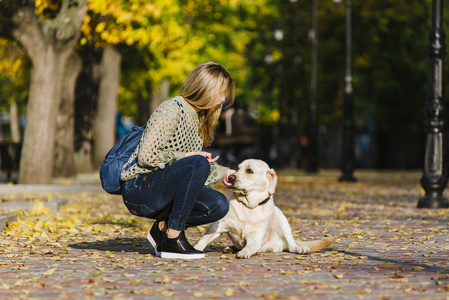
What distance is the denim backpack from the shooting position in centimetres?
696

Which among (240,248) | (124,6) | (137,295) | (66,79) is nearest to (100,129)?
(66,79)

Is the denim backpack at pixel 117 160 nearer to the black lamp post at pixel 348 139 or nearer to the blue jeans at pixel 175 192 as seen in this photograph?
the blue jeans at pixel 175 192

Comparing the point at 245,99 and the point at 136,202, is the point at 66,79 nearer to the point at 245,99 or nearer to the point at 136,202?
the point at 136,202

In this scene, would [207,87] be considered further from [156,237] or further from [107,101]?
[107,101]

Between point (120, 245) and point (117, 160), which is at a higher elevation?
point (117, 160)

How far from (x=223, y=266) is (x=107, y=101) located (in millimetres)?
19776

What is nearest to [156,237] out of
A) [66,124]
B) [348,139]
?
[66,124]

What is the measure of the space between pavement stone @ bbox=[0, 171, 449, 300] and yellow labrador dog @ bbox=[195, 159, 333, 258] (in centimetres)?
15

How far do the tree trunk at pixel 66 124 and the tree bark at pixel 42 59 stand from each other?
2956 mm

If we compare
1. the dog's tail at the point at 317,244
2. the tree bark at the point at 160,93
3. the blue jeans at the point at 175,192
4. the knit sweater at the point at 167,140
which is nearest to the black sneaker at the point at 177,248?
the blue jeans at the point at 175,192

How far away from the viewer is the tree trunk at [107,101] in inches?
1009

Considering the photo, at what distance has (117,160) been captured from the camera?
6.98 metres

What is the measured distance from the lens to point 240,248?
7.58 metres

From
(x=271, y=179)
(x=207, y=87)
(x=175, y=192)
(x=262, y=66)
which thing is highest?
(x=262, y=66)
